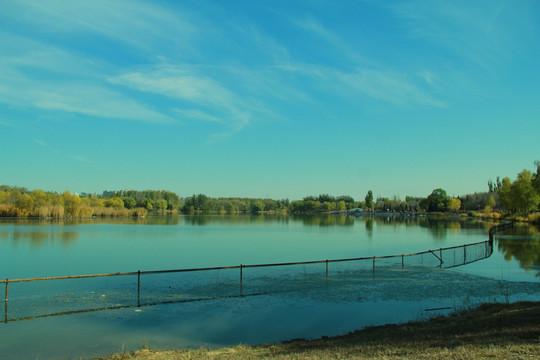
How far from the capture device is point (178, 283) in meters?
24.0

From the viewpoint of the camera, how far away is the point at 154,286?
2294 cm

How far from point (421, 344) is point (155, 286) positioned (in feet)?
53.6

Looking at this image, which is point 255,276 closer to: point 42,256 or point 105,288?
point 105,288

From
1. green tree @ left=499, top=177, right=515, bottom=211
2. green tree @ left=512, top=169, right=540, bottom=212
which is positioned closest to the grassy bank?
green tree @ left=512, top=169, right=540, bottom=212

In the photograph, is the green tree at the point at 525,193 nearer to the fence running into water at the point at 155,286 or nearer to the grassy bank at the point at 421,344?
the fence running into water at the point at 155,286

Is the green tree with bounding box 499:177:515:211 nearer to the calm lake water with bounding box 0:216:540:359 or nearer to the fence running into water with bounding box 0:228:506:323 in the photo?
the calm lake water with bounding box 0:216:540:359

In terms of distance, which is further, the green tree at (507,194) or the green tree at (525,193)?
the green tree at (507,194)

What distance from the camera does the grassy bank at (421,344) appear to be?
932 centimetres

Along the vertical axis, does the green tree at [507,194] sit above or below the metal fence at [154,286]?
above

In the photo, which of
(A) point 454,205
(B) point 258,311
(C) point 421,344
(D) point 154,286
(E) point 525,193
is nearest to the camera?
(C) point 421,344

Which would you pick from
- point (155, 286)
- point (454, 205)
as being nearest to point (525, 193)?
point (155, 286)

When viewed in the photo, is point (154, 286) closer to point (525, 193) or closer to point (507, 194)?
point (525, 193)

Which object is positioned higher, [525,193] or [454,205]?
[525,193]

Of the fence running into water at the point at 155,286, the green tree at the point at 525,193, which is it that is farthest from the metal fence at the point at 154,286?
the green tree at the point at 525,193
